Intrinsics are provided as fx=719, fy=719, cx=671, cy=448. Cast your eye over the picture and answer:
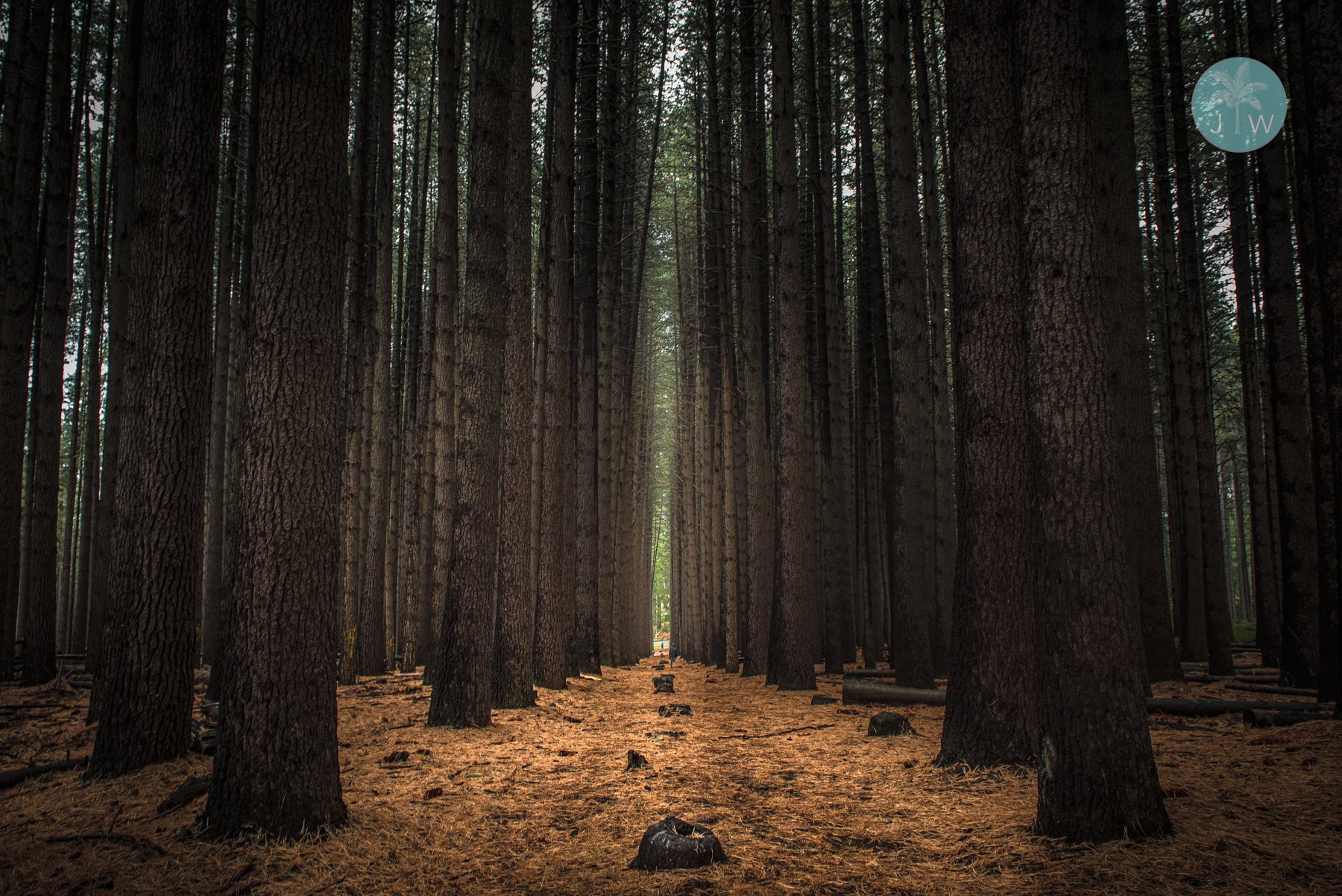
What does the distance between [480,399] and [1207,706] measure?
7004mm

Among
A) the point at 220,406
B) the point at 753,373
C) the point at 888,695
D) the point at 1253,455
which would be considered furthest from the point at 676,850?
the point at 1253,455

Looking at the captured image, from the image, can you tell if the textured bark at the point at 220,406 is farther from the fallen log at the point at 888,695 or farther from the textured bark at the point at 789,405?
the fallen log at the point at 888,695

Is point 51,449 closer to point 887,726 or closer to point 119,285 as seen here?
point 119,285

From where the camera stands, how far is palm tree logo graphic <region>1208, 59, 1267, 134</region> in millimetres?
9000

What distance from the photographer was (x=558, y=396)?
33.1 feet

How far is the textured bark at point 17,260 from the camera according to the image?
322 inches

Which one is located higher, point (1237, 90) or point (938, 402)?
point (1237, 90)

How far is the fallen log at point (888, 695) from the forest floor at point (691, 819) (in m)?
1.51

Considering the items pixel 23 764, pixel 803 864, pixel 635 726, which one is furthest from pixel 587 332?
pixel 803 864

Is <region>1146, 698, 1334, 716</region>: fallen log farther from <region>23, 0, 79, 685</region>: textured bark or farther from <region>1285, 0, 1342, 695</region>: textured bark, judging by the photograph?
<region>23, 0, 79, 685</region>: textured bark

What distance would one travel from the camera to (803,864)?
10.9ft

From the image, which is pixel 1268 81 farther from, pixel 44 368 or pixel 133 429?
pixel 44 368

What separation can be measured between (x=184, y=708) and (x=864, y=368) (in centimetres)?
1311

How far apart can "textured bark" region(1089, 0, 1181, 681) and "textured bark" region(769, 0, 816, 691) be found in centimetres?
364
